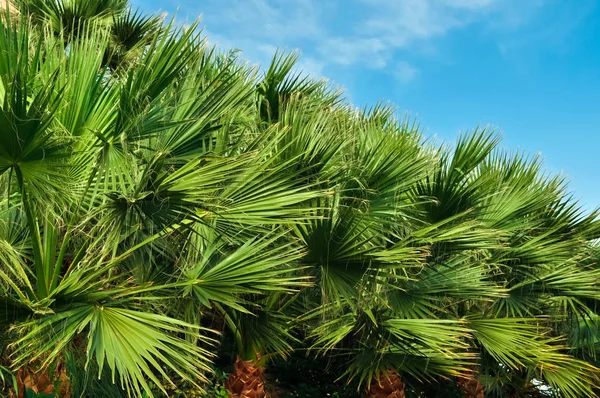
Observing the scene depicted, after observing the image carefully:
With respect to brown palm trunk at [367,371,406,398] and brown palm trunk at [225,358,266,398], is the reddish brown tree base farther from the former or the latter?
brown palm trunk at [367,371,406,398]

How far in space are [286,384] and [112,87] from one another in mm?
6908

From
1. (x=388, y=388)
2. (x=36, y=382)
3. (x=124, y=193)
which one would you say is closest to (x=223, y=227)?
(x=124, y=193)

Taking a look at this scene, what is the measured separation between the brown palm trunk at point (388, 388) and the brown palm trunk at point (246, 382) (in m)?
1.26

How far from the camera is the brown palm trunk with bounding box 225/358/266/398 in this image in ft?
20.9

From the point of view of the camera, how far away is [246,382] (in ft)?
21.0

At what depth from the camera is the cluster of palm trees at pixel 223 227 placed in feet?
13.7

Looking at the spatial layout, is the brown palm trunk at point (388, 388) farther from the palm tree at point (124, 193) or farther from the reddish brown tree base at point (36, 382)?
the reddish brown tree base at point (36, 382)

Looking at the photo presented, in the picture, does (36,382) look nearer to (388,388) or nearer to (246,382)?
(246,382)

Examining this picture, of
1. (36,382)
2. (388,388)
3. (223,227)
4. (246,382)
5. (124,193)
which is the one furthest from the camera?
(388,388)

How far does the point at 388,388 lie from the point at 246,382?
1.53 metres

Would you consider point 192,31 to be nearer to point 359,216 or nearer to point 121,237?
point 121,237

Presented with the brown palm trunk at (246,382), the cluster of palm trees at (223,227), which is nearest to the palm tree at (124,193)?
the cluster of palm trees at (223,227)

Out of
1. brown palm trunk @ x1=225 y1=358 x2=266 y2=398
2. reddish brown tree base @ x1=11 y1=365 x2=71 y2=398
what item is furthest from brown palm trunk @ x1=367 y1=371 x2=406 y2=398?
reddish brown tree base @ x1=11 y1=365 x2=71 y2=398

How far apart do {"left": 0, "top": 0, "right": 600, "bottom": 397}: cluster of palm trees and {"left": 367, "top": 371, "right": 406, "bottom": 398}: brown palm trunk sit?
0.11 ft
